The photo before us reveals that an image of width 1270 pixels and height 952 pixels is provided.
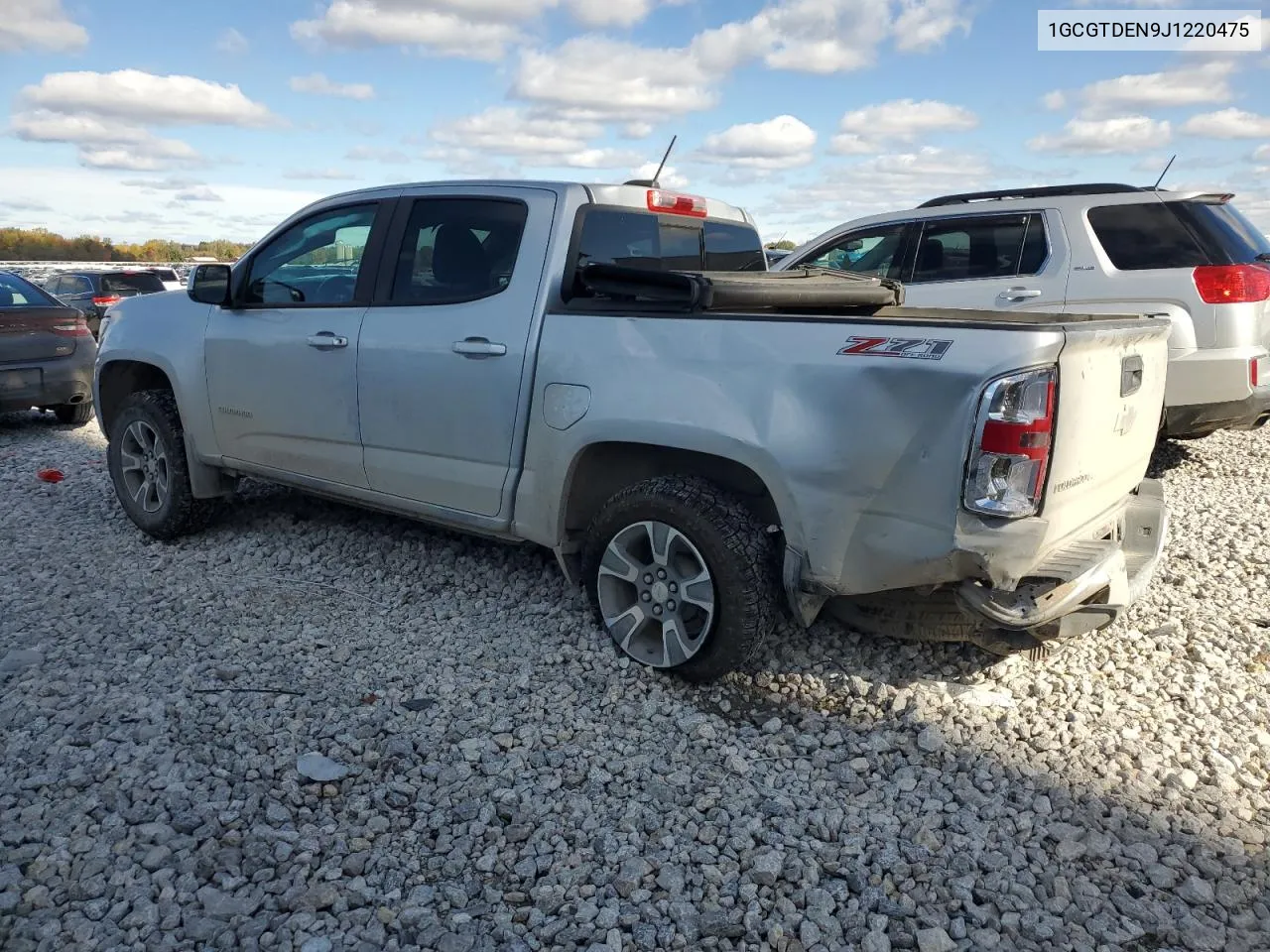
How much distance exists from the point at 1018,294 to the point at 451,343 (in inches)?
172

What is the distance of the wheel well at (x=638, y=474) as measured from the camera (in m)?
3.63

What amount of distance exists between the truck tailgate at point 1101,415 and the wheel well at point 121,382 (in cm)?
486

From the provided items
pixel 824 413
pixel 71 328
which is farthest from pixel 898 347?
pixel 71 328

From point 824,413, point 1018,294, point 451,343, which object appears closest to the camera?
point 824,413

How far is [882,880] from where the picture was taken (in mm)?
2695

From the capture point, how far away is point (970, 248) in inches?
281

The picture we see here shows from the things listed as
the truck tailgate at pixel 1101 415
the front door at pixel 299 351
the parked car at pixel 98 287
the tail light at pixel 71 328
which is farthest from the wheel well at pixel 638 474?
the parked car at pixel 98 287

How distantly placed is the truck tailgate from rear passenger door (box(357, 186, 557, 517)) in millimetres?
2020

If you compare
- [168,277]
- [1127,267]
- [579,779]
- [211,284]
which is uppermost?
[168,277]

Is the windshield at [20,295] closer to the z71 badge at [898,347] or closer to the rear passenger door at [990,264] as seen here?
the rear passenger door at [990,264]

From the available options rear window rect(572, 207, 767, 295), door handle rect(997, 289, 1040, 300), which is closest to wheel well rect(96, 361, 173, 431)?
rear window rect(572, 207, 767, 295)

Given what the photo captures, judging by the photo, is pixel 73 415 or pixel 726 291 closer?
pixel 726 291

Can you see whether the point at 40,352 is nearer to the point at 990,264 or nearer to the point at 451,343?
the point at 451,343

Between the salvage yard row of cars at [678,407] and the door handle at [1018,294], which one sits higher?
the door handle at [1018,294]
